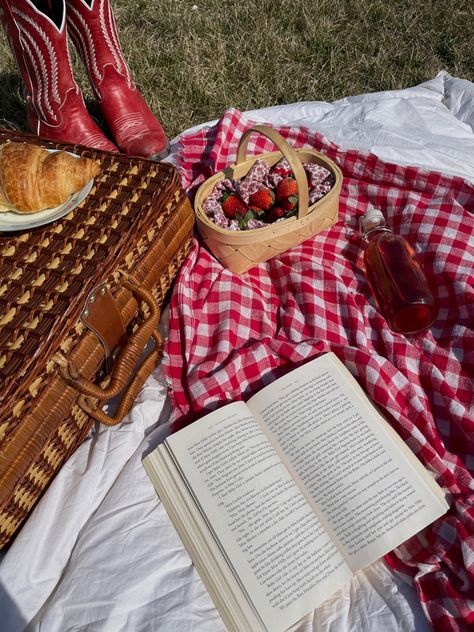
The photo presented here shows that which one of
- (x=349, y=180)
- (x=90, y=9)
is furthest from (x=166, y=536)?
(x=90, y=9)

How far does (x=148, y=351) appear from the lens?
1342 millimetres

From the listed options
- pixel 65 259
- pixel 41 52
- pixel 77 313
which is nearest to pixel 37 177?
pixel 65 259

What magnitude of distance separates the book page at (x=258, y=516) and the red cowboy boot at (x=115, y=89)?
1033 millimetres

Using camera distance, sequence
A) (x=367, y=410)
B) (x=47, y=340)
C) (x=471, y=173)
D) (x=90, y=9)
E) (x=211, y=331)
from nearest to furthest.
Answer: (x=47, y=340)
(x=367, y=410)
(x=211, y=331)
(x=471, y=173)
(x=90, y=9)

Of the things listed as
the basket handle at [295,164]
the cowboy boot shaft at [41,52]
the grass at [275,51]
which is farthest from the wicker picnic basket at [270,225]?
the grass at [275,51]

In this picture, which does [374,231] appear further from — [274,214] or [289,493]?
[289,493]

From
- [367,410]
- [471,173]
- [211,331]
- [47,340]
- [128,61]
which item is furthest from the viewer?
[128,61]

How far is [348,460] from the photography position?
1.04 metres

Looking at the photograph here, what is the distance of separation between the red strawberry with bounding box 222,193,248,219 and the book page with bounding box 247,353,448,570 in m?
0.42

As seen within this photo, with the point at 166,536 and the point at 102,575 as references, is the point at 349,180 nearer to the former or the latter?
the point at 166,536

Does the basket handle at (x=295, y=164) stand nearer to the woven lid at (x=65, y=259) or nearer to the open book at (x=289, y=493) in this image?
the woven lid at (x=65, y=259)

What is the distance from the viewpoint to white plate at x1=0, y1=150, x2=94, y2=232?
111 centimetres

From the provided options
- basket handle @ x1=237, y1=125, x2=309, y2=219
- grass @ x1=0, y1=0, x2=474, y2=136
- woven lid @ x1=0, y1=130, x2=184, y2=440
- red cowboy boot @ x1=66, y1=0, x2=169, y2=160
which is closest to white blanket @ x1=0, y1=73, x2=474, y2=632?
woven lid @ x1=0, y1=130, x2=184, y2=440

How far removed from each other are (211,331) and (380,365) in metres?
0.40
